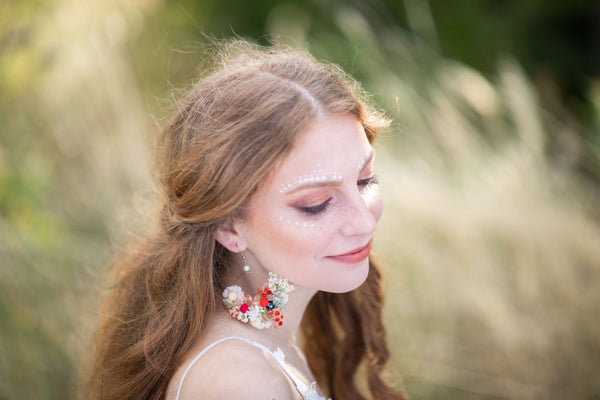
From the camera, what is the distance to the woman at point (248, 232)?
145 cm

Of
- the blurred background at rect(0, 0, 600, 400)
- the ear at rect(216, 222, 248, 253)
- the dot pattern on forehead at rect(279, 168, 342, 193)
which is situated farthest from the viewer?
the blurred background at rect(0, 0, 600, 400)

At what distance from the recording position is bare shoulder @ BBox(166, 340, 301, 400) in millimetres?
1330

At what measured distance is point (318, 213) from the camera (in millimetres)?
1480

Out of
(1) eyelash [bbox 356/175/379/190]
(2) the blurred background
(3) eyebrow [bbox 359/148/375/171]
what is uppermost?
(3) eyebrow [bbox 359/148/375/171]

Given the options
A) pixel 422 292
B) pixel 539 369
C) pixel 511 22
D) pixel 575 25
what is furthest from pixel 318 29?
pixel 539 369

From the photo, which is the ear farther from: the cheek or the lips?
the cheek

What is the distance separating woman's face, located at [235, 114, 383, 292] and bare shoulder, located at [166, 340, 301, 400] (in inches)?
10.4

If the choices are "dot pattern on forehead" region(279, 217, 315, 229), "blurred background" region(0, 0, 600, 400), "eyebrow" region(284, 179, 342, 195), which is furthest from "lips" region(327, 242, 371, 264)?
"blurred background" region(0, 0, 600, 400)

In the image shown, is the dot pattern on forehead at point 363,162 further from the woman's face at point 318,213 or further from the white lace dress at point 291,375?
the white lace dress at point 291,375

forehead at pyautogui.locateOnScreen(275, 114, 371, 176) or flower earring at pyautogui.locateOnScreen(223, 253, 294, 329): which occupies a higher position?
forehead at pyautogui.locateOnScreen(275, 114, 371, 176)

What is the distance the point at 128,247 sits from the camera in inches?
82.9

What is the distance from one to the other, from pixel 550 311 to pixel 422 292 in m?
0.75

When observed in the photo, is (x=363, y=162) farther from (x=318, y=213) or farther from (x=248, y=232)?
(x=248, y=232)

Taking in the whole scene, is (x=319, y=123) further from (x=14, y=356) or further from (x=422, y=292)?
(x=14, y=356)
